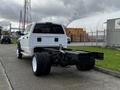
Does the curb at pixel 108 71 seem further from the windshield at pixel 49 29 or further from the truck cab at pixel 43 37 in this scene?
the windshield at pixel 49 29

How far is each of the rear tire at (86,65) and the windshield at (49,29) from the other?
9.21 feet

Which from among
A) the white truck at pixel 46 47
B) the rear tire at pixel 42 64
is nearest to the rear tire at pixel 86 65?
the white truck at pixel 46 47

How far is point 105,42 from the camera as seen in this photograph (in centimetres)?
2781

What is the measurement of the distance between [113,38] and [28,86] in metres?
19.9

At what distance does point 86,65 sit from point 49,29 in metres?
3.43

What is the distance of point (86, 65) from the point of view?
33.9 ft

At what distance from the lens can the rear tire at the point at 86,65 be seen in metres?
9.22

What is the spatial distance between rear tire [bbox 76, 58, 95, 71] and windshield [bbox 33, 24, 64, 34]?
2809 millimetres

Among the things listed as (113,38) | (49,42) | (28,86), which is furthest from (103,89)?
(113,38)

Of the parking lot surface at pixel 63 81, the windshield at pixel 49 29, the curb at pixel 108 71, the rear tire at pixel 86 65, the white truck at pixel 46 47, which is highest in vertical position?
the windshield at pixel 49 29

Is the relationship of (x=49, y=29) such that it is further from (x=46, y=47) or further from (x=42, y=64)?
(x=42, y=64)

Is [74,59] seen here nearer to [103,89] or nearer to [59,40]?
[103,89]

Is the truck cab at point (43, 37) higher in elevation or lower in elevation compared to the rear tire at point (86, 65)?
higher

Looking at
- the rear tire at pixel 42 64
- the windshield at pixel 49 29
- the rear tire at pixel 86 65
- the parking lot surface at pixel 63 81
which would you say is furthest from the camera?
the windshield at pixel 49 29
